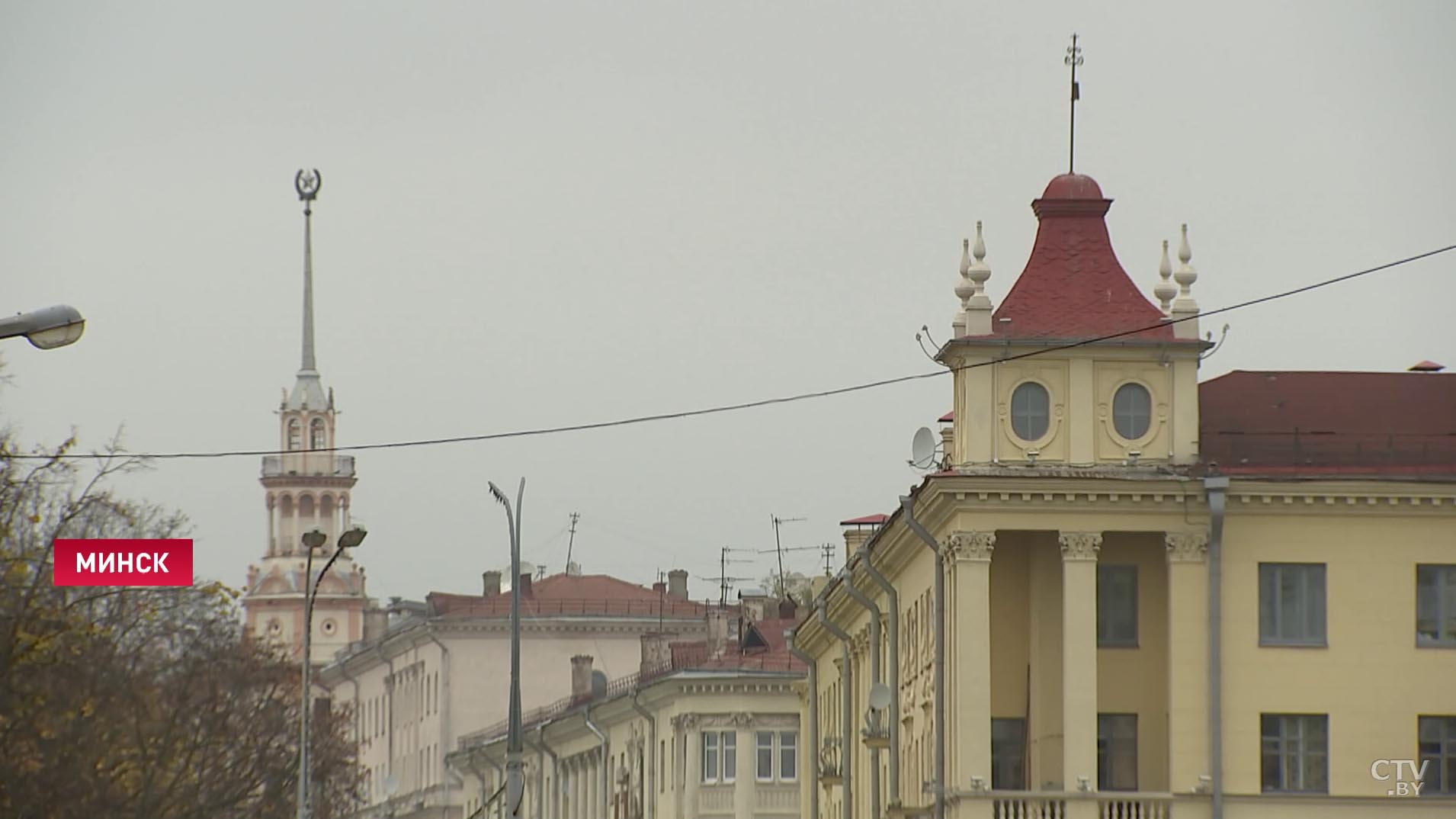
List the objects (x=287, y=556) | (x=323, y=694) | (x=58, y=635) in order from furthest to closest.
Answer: (x=287, y=556) < (x=323, y=694) < (x=58, y=635)

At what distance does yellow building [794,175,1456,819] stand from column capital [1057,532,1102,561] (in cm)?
3

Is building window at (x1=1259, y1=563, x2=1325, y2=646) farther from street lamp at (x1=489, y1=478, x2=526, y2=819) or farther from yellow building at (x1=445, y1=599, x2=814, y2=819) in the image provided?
yellow building at (x1=445, y1=599, x2=814, y2=819)

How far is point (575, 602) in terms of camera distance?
13362 centimetres

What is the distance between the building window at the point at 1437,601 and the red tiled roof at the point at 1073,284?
17.0 feet

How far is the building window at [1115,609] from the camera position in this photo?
49.1m

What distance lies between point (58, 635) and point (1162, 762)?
636 inches

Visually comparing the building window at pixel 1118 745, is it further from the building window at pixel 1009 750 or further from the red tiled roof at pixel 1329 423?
the red tiled roof at pixel 1329 423

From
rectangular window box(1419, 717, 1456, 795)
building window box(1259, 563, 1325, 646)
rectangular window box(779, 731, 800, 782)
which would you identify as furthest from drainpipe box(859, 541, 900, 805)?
rectangular window box(779, 731, 800, 782)

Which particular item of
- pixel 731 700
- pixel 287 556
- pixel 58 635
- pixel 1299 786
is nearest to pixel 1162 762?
pixel 1299 786

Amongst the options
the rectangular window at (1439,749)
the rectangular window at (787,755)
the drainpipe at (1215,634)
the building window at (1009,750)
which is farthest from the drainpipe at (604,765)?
the rectangular window at (1439,749)

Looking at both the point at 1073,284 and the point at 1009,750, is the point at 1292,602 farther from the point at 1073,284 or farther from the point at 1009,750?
the point at 1073,284

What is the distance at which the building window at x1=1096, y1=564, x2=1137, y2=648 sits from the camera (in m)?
49.1

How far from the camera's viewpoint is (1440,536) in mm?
48312

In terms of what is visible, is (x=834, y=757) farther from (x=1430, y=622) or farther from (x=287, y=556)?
(x=287, y=556)
